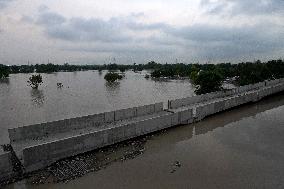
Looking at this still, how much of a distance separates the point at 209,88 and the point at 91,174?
22521 mm

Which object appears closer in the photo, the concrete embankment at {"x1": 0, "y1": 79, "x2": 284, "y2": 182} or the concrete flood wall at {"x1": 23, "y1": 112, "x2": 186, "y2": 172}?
the concrete flood wall at {"x1": 23, "y1": 112, "x2": 186, "y2": 172}

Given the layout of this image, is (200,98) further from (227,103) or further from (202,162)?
(202,162)

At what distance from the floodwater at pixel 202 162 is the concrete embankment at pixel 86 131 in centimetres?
95

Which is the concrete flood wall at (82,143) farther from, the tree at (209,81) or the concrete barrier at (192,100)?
the tree at (209,81)

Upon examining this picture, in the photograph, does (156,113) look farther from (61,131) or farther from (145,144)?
(61,131)

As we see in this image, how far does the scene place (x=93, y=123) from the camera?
18.1m

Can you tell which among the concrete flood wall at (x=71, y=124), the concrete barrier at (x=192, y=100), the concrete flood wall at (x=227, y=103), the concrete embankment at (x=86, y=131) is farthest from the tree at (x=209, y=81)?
the concrete flood wall at (x=71, y=124)

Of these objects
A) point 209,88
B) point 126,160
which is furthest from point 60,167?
point 209,88

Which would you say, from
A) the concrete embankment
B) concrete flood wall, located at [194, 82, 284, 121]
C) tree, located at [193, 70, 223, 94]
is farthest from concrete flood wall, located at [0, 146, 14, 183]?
tree, located at [193, 70, 223, 94]

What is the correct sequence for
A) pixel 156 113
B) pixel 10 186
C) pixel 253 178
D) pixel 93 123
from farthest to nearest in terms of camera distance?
1. pixel 156 113
2. pixel 93 123
3. pixel 253 178
4. pixel 10 186

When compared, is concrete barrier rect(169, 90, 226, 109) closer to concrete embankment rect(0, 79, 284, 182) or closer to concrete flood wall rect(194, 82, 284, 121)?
concrete embankment rect(0, 79, 284, 182)

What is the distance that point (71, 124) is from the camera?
56.1ft

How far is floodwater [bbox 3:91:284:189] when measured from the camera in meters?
12.2

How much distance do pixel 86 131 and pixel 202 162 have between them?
7.15 m
